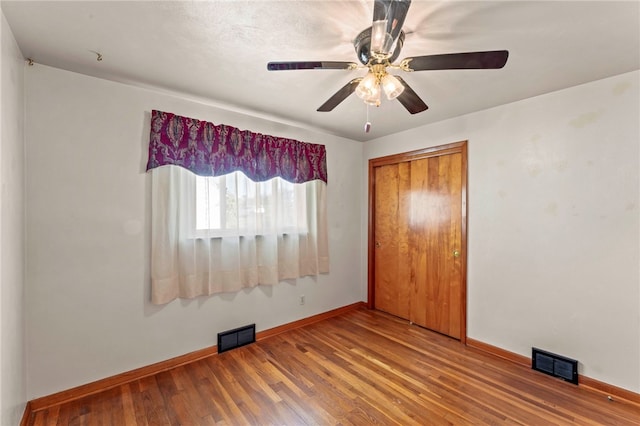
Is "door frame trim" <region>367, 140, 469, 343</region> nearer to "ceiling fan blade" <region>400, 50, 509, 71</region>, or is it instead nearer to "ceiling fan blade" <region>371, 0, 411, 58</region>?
"ceiling fan blade" <region>400, 50, 509, 71</region>

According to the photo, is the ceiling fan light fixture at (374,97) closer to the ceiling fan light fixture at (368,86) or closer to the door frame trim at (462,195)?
the ceiling fan light fixture at (368,86)

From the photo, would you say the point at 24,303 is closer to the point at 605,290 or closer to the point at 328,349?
the point at 328,349

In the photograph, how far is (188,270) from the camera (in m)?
2.57

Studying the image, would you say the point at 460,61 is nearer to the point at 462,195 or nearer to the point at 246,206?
the point at 462,195

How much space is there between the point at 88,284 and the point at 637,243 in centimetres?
411

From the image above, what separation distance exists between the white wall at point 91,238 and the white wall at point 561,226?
2806 millimetres

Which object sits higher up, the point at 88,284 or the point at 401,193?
the point at 401,193

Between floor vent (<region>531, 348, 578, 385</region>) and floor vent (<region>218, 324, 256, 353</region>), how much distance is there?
2.65 m

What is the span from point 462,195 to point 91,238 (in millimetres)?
3426

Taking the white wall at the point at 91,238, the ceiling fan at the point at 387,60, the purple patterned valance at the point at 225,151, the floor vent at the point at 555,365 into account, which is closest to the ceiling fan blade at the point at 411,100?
the ceiling fan at the point at 387,60

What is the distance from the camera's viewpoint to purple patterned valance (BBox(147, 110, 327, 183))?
2.44m

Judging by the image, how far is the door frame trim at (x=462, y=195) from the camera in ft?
9.86

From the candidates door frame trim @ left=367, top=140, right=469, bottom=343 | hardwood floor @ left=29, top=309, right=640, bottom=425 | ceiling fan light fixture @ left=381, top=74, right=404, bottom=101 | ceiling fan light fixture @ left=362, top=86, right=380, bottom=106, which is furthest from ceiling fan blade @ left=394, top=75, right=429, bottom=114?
hardwood floor @ left=29, top=309, right=640, bottom=425

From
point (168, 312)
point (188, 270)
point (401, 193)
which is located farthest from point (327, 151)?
point (168, 312)
